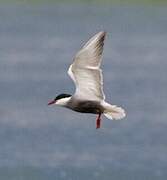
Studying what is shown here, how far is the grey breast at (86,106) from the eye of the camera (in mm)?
9656

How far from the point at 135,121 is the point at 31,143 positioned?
227cm

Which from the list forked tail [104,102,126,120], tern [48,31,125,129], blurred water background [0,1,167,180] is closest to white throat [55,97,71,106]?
tern [48,31,125,129]

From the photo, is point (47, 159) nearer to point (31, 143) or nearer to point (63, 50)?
point (31, 143)

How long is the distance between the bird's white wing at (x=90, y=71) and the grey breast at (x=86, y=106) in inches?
1.5

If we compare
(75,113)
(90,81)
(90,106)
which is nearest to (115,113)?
(90,106)

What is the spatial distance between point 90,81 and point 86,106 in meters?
0.19

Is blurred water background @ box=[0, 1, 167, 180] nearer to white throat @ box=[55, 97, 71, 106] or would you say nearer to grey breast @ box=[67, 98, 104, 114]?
white throat @ box=[55, 97, 71, 106]

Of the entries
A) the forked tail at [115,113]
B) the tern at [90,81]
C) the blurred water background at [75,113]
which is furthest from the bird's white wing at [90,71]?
the blurred water background at [75,113]

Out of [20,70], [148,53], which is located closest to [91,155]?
[20,70]

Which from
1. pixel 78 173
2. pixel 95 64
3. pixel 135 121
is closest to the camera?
pixel 95 64

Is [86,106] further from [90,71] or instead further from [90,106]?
[90,71]

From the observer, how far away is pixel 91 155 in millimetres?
18656

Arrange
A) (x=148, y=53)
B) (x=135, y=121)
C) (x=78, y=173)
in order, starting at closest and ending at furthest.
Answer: (x=78, y=173)
(x=135, y=121)
(x=148, y=53)

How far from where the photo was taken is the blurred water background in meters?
17.8
